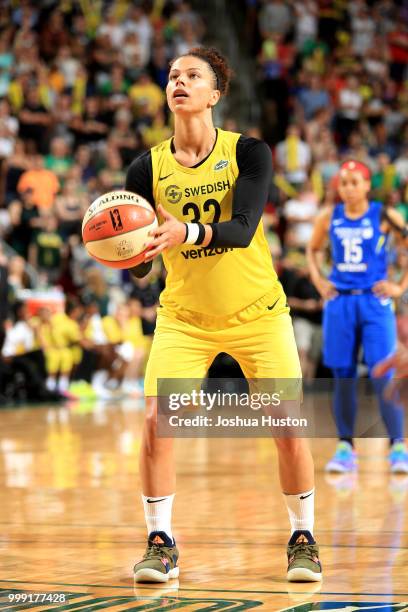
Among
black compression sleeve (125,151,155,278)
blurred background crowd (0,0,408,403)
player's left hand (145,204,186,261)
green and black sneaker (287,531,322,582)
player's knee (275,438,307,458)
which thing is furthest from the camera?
blurred background crowd (0,0,408,403)

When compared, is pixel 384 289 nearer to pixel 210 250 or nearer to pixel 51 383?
pixel 210 250

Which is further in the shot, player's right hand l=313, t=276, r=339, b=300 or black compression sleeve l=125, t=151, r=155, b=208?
player's right hand l=313, t=276, r=339, b=300

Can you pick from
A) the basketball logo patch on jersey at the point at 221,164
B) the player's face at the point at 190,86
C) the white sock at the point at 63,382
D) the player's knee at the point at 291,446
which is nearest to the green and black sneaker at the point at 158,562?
the player's knee at the point at 291,446

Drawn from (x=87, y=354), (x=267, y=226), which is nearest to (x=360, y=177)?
(x=87, y=354)

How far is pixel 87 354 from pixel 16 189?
246 centimetres

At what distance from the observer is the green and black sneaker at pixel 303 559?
4.96 meters

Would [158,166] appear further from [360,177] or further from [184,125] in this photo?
[360,177]

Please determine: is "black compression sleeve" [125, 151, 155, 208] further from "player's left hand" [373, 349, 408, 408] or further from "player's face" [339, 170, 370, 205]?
"player's face" [339, 170, 370, 205]

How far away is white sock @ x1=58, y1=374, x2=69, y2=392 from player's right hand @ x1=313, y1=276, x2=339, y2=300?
6840 millimetres

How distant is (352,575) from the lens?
201 inches

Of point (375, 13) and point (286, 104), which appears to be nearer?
point (286, 104)

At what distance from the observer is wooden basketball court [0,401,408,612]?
468cm

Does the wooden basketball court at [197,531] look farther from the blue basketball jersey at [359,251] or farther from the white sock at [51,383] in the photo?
the white sock at [51,383]

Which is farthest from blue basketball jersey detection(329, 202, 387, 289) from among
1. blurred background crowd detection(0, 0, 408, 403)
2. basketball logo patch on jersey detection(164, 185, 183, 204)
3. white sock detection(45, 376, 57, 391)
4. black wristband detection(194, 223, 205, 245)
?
white sock detection(45, 376, 57, 391)
